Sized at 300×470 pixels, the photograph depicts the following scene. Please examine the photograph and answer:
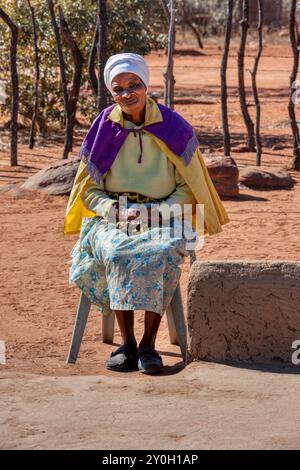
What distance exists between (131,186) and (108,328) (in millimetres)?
893

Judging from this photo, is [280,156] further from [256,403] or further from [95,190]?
[256,403]

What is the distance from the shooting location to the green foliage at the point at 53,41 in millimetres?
15438

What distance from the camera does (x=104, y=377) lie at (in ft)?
15.8

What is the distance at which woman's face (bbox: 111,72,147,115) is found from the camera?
215 inches

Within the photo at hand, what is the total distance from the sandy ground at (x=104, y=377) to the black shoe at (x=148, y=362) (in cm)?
8

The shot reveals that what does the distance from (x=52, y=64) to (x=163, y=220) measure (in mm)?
10789

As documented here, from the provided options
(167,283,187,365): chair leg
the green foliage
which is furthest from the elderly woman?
the green foliage

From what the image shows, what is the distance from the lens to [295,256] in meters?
7.58

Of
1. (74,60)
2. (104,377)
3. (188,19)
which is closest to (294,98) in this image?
(74,60)

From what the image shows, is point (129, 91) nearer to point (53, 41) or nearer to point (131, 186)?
point (131, 186)

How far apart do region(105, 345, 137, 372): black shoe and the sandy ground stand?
0.06 m

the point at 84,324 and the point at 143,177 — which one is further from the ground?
the point at 143,177
